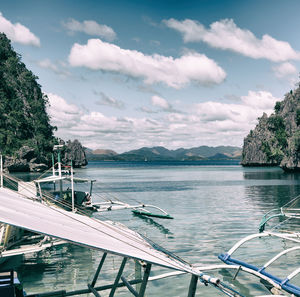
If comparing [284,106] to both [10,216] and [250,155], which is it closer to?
[250,155]

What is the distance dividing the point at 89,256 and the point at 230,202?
27.6 metres

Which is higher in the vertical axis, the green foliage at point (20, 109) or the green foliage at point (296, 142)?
the green foliage at point (20, 109)

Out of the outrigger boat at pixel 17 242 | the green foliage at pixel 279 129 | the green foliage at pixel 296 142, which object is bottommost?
the outrigger boat at pixel 17 242

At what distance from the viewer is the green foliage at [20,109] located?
122312 millimetres

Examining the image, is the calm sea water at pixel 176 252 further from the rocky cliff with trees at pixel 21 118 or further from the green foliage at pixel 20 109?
the green foliage at pixel 20 109

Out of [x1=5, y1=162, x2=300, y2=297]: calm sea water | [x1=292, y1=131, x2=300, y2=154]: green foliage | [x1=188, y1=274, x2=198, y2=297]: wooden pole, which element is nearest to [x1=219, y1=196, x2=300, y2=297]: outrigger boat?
[x1=5, y1=162, x2=300, y2=297]: calm sea water

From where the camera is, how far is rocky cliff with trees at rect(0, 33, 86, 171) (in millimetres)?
117062

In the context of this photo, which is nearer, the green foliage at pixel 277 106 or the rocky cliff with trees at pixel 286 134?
the rocky cliff with trees at pixel 286 134

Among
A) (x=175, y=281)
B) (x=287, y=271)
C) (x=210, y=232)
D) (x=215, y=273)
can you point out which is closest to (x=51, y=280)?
(x=175, y=281)

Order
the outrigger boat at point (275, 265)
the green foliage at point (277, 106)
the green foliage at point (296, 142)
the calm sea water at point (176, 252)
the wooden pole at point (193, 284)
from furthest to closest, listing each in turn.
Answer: the green foliage at point (277, 106) → the green foliage at point (296, 142) → the calm sea water at point (176, 252) → the outrigger boat at point (275, 265) → the wooden pole at point (193, 284)

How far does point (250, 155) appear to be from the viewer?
602 ft

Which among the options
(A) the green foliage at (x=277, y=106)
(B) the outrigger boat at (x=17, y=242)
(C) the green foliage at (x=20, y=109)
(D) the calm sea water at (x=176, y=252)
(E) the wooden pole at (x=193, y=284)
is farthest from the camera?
(A) the green foliage at (x=277, y=106)

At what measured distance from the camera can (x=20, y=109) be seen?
13188 cm

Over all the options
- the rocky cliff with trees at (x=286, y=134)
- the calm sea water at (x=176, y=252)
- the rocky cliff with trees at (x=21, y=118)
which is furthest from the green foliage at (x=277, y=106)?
the calm sea water at (x=176, y=252)
